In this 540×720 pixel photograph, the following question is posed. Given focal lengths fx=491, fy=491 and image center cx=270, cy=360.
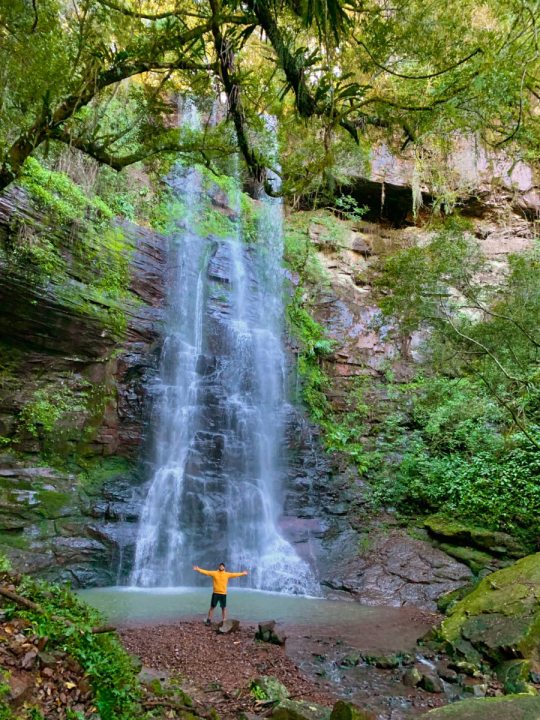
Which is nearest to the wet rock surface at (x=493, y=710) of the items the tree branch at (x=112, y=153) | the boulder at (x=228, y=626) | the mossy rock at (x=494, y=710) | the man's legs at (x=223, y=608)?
the mossy rock at (x=494, y=710)

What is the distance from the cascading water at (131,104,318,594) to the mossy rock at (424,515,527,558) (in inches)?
121

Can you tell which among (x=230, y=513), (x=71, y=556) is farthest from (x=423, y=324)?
(x=71, y=556)

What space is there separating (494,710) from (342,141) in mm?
6852

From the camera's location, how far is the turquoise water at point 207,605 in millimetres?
7711

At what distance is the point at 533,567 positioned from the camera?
24.4 feet

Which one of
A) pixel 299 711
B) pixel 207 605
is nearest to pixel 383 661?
pixel 299 711

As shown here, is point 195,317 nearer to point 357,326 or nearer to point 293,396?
point 293,396

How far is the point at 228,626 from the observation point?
6797mm

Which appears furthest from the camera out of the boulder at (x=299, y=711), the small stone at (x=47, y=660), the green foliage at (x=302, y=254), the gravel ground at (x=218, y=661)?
the green foliage at (x=302, y=254)

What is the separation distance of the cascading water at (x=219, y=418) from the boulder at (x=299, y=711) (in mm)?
5989

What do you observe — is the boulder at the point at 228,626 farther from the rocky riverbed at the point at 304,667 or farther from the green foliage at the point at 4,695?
the green foliage at the point at 4,695

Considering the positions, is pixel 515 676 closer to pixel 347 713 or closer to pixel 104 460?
pixel 347 713

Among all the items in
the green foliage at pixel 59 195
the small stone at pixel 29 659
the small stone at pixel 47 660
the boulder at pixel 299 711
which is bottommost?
the boulder at pixel 299 711

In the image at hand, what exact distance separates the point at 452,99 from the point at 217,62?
2.45 meters
